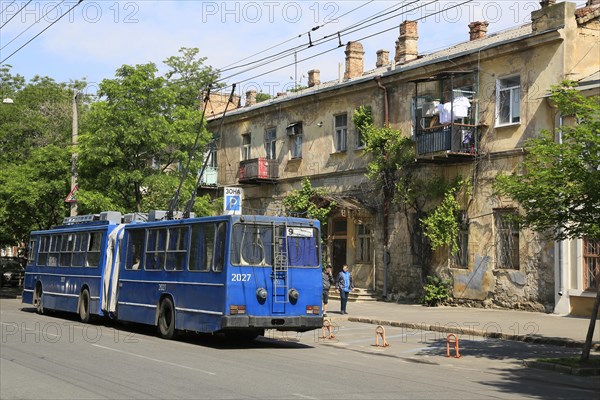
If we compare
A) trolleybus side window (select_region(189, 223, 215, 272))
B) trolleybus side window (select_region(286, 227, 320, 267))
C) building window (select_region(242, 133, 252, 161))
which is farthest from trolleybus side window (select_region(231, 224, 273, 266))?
building window (select_region(242, 133, 252, 161))

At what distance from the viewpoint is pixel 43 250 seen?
2780 cm

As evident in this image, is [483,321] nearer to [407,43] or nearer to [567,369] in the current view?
[567,369]

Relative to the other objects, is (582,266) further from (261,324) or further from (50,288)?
(50,288)

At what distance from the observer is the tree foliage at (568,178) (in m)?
14.7

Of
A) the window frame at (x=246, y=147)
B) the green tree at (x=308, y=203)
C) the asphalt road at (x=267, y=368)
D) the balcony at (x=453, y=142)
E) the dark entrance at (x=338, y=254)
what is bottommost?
the asphalt road at (x=267, y=368)

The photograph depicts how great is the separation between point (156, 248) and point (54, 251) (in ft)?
27.4

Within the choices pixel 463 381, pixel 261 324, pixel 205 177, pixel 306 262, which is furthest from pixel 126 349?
pixel 205 177

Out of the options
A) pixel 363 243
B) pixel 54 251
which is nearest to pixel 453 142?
pixel 363 243

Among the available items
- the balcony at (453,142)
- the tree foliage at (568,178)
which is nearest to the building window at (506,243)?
the balcony at (453,142)

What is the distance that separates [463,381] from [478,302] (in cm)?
1508

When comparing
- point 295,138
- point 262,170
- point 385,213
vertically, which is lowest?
point 385,213

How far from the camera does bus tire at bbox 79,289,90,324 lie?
77.8 feet

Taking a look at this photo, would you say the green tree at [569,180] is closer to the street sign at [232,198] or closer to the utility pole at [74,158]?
the street sign at [232,198]

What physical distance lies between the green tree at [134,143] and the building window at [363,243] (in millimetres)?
7137
